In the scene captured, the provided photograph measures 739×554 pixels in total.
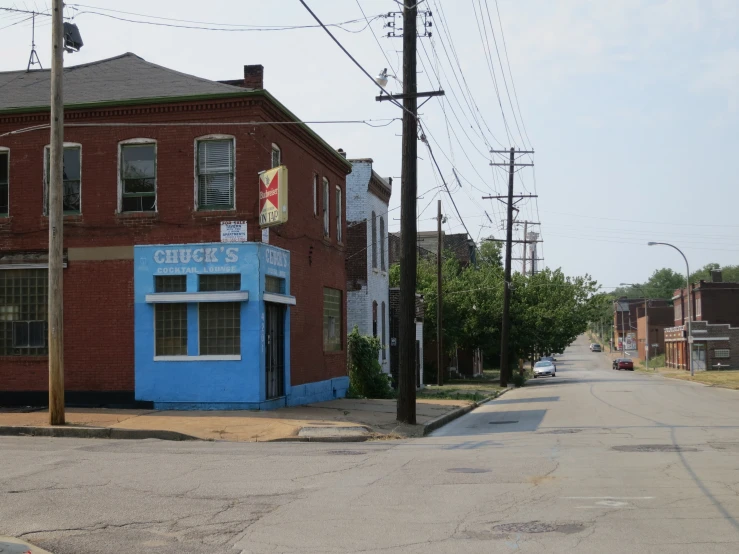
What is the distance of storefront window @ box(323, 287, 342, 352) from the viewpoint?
26.8 metres

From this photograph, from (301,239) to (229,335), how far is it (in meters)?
4.43

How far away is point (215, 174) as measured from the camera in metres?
20.5

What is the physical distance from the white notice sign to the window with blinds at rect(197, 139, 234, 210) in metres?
0.47

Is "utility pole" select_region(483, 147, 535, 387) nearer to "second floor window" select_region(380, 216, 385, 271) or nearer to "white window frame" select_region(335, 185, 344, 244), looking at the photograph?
"second floor window" select_region(380, 216, 385, 271)

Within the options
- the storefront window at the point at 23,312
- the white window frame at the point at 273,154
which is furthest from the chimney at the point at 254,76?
the storefront window at the point at 23,312

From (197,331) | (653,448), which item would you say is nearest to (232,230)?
(197,331)

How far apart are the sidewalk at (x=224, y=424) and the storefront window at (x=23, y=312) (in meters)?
1.96

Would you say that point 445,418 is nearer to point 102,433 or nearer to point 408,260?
point 408,260

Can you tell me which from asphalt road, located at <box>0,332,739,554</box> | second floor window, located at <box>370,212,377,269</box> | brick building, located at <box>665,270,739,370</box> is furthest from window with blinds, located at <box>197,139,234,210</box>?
brick building, located at <box>665,270,739,370</box>

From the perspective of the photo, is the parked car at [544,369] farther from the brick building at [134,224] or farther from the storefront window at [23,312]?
the storefront window at [23,312]

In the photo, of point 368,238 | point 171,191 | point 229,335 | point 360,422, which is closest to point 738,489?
point 360,422

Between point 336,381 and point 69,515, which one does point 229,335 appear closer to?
point 336,381

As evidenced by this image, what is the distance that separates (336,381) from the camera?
1074 inches

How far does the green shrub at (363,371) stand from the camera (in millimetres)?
30594
